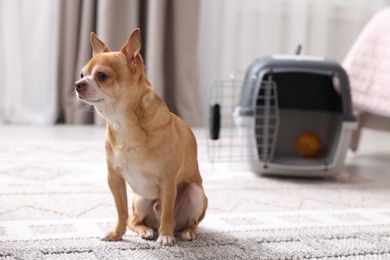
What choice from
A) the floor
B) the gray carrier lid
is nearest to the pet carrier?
the gray carrier lid

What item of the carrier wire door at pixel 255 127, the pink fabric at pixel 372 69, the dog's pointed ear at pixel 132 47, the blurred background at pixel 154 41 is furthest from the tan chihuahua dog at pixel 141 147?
the blurred background at pixel 154 41

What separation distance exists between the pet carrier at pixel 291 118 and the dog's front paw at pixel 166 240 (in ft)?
2.65

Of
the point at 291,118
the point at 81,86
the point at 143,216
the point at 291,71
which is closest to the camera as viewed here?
the point at 81,86

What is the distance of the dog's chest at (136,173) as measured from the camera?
4.27 ft

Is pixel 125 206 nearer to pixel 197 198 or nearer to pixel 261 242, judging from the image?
pixel 197 198

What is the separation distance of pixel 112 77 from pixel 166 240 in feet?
1.24

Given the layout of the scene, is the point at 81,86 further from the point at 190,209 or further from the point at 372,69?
the point at 372,69

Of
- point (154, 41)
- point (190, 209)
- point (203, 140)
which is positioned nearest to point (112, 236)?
point (190, 209)

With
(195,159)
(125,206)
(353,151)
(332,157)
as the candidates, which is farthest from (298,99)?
(125,206)

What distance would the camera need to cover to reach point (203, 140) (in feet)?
9.71

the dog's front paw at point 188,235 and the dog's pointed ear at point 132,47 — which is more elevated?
the dog's pointed ear at point 132,47

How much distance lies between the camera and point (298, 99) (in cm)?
246

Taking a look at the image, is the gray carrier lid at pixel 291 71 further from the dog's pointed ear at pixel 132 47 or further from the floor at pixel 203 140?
the dog's pointed ear at pixel 132 47

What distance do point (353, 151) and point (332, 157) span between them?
67 centimetres
